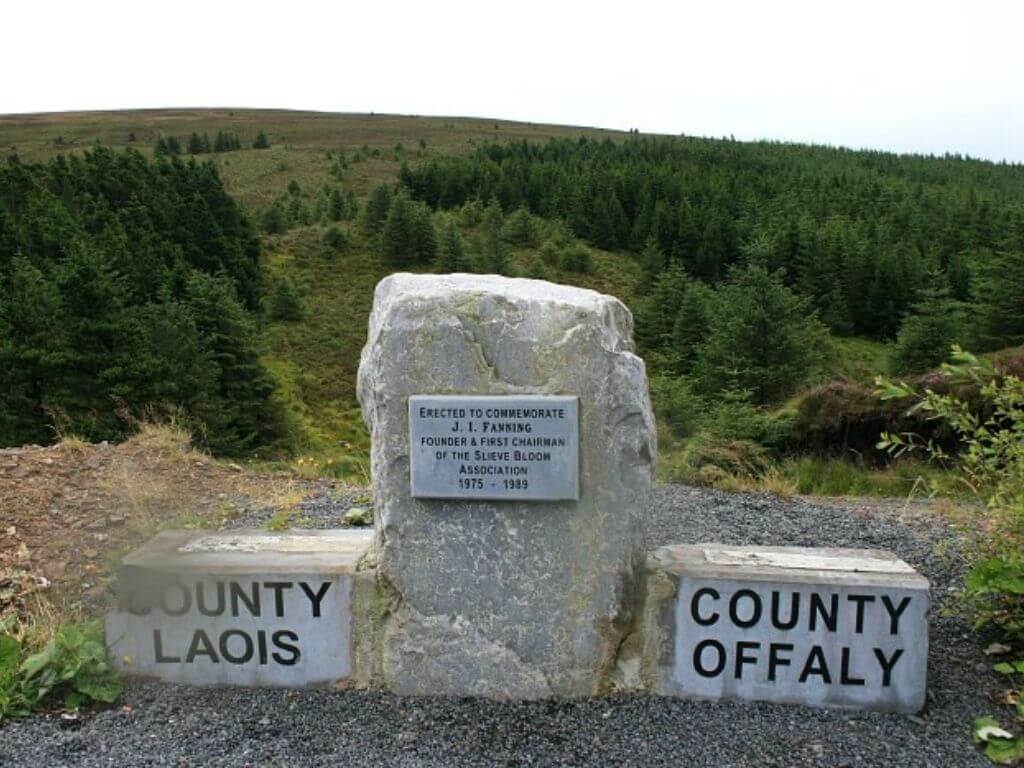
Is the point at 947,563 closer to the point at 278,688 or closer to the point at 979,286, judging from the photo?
the point at 278,688

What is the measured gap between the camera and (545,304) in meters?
3.82

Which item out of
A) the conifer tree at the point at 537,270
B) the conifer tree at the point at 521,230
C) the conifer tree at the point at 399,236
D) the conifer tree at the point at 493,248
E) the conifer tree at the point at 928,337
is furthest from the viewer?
the conifer tree at the point at 521,230

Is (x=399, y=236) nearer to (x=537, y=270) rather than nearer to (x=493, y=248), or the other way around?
(x=493, y=248)

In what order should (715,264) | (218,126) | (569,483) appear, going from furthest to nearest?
1. (218,126)
2. (715,264)
3. (569,483)

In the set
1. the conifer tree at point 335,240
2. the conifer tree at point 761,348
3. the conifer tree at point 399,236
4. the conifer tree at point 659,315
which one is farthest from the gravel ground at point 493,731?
the conifer tree at point 335,240

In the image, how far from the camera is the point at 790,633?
3891mm

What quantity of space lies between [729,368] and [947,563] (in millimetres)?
14253

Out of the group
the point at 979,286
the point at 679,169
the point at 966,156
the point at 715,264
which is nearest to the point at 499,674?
the point at 979,286

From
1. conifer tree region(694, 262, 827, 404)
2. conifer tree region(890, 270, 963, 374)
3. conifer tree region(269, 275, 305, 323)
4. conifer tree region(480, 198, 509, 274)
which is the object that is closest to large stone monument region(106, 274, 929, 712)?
conifer tree region(694, 262, 827, 404)

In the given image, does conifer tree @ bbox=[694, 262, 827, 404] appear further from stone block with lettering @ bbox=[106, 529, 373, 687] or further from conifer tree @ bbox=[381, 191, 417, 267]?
conifer tree @ bbox=[381, 191, 417, 267]

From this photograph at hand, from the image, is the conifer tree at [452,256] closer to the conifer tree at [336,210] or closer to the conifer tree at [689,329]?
the conifer tree at [689,329]

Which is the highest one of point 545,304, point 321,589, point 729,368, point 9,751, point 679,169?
point 679,169

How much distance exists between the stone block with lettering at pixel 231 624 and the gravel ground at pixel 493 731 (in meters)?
0.11

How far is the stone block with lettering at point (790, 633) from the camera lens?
3812mm
